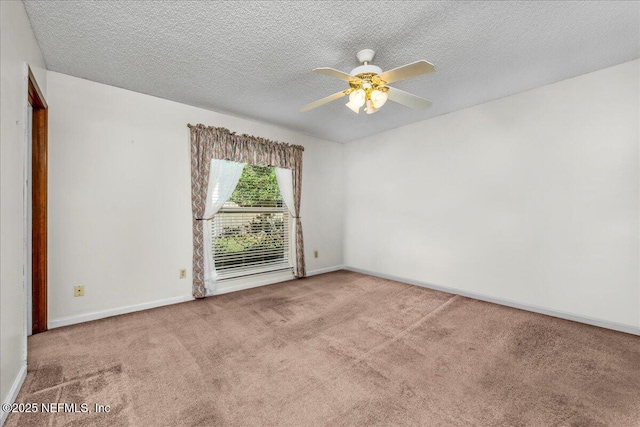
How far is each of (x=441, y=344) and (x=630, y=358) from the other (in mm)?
1388

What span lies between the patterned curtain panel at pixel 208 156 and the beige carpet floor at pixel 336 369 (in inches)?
30.2

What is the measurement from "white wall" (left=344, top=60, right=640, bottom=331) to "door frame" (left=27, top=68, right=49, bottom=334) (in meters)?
4.30

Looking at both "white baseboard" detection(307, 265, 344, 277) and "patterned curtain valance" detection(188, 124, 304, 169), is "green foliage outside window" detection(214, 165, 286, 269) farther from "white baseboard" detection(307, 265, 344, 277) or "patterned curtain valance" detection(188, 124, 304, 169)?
"white baseboard" detection(307, 265, 344, 277)

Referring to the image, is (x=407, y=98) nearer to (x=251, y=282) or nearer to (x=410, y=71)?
(x=410, y=71)

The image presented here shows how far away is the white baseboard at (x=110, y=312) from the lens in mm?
2641

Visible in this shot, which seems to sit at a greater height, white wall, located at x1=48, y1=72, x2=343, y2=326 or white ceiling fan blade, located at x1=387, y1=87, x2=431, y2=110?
white ceiling fan blade, located at x1=387, y1=87, x2=431, y2=110

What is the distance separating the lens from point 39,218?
248 cm

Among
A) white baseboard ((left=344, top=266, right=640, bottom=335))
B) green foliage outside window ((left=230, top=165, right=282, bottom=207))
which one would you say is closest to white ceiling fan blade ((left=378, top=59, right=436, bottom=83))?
green foliage outside window ((left=230, top=165, right=282, bottom=207))

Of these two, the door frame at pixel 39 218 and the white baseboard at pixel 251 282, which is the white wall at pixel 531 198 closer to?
the white baseboard at pixel 251 282

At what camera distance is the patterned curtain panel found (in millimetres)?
3461

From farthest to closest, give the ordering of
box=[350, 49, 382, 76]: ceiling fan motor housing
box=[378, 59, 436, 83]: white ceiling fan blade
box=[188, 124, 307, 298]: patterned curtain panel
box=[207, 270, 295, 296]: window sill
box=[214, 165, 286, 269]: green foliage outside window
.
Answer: box=[214, 165, 286, 269]: green foliage outside window
box=[207, 270, 295, 296]: window sill
box=[188, 124, 307, 298]: patterned curtain panel
box=[350, 49, 382, 76]: ceiling fan motor housing
box=[378, 59, 436, 83]: white ceiling fan blade

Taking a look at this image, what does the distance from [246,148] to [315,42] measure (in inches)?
82.5

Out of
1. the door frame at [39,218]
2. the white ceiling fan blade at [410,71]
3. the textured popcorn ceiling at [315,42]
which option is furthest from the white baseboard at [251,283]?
the white ceiling fan blade at [410,71]

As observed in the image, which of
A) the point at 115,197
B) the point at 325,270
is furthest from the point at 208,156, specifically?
the point at 325,270
